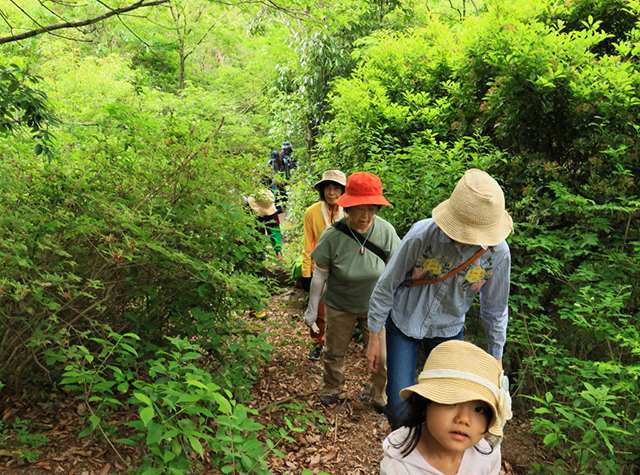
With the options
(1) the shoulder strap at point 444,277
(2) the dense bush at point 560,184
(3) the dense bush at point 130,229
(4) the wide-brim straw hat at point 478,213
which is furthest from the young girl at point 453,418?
(3) the dense bush at point 130,229

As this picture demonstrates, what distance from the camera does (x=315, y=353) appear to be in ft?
16.2

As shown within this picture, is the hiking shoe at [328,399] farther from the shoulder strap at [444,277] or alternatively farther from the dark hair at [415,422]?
the dark hair at [415,422]

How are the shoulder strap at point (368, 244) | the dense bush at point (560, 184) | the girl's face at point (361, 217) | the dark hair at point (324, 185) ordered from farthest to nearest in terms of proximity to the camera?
the dark hair at point (324, 185) → the shoulder strap at point (368, 244) → the girl's face at point (361, 217) → the dense bush at point (560, 184)

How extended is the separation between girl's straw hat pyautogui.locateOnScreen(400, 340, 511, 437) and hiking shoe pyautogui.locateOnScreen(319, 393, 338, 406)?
2.46 metres

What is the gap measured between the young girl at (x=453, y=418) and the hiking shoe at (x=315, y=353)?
10.8 feet

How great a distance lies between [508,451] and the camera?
3.42 m

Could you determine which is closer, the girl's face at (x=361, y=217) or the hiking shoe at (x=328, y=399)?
the girl's face at (x=361, y=217)

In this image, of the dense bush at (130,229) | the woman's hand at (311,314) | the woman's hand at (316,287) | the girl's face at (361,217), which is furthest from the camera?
the woman's hand at (311,314)

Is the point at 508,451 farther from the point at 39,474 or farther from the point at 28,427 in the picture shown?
the point at 28,427

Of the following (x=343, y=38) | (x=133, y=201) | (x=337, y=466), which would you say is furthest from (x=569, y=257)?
(x=343, y=38)

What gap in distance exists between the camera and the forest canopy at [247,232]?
2.42 m

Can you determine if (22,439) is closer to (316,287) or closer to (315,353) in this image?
(316,287)

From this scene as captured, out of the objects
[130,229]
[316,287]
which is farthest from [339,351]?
[130,229]

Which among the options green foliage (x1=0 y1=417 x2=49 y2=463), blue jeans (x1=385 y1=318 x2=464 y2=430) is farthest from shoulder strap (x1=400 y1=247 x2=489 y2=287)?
green foliage (x1=0 y1=417 x2=49 y2=463)
